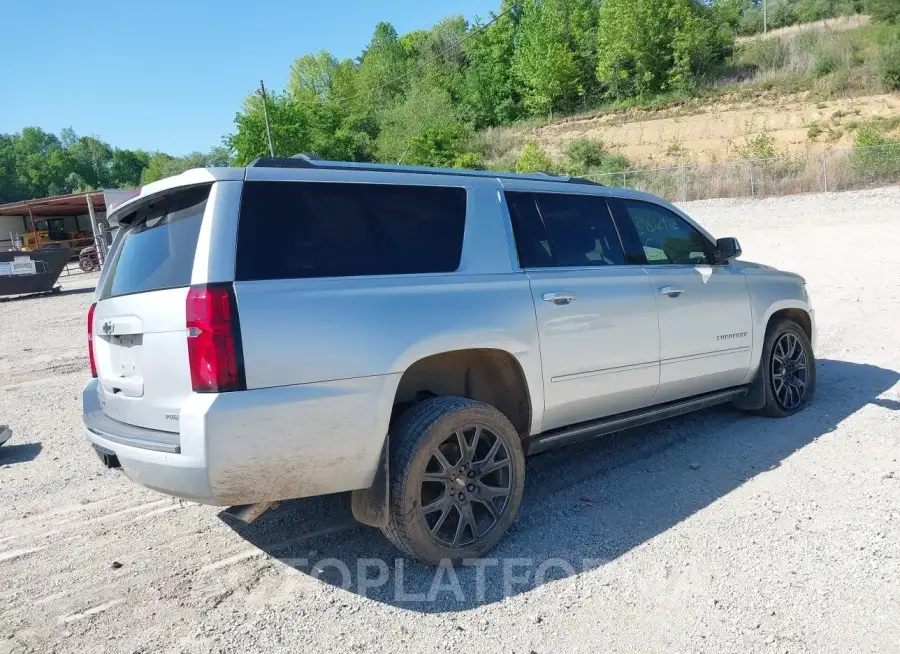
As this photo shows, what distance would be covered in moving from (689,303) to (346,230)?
260cm

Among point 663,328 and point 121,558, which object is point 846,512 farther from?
point 121,558

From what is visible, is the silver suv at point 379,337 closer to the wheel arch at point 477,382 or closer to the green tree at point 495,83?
the wheel arch at point 477,382

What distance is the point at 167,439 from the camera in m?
2.90

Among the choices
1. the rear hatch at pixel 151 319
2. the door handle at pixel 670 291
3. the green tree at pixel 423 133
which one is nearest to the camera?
the rear hatch at pixel 151 319

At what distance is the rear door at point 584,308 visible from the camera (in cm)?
379

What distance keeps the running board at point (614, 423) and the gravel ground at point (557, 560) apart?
365 mm

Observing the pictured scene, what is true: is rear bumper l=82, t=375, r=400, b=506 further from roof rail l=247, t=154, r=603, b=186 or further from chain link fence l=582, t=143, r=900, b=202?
chain link fence l=582, t=143, r=900, b=202

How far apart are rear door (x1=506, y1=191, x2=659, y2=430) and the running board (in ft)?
0.17

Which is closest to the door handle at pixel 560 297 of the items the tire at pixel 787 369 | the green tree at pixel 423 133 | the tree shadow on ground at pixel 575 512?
the tree shadow on ground at pixel 575 512

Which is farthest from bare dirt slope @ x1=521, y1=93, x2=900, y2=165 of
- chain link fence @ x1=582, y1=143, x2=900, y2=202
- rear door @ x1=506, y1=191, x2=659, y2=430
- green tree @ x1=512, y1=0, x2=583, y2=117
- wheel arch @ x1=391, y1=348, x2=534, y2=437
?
wheel arch @ x1=391, y1=348, x2=534, y2=437

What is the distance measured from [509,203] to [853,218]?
2036cm

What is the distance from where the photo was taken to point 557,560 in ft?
11.1

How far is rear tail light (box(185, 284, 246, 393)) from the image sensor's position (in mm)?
2709

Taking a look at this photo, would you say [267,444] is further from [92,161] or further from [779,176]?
[92,161]
